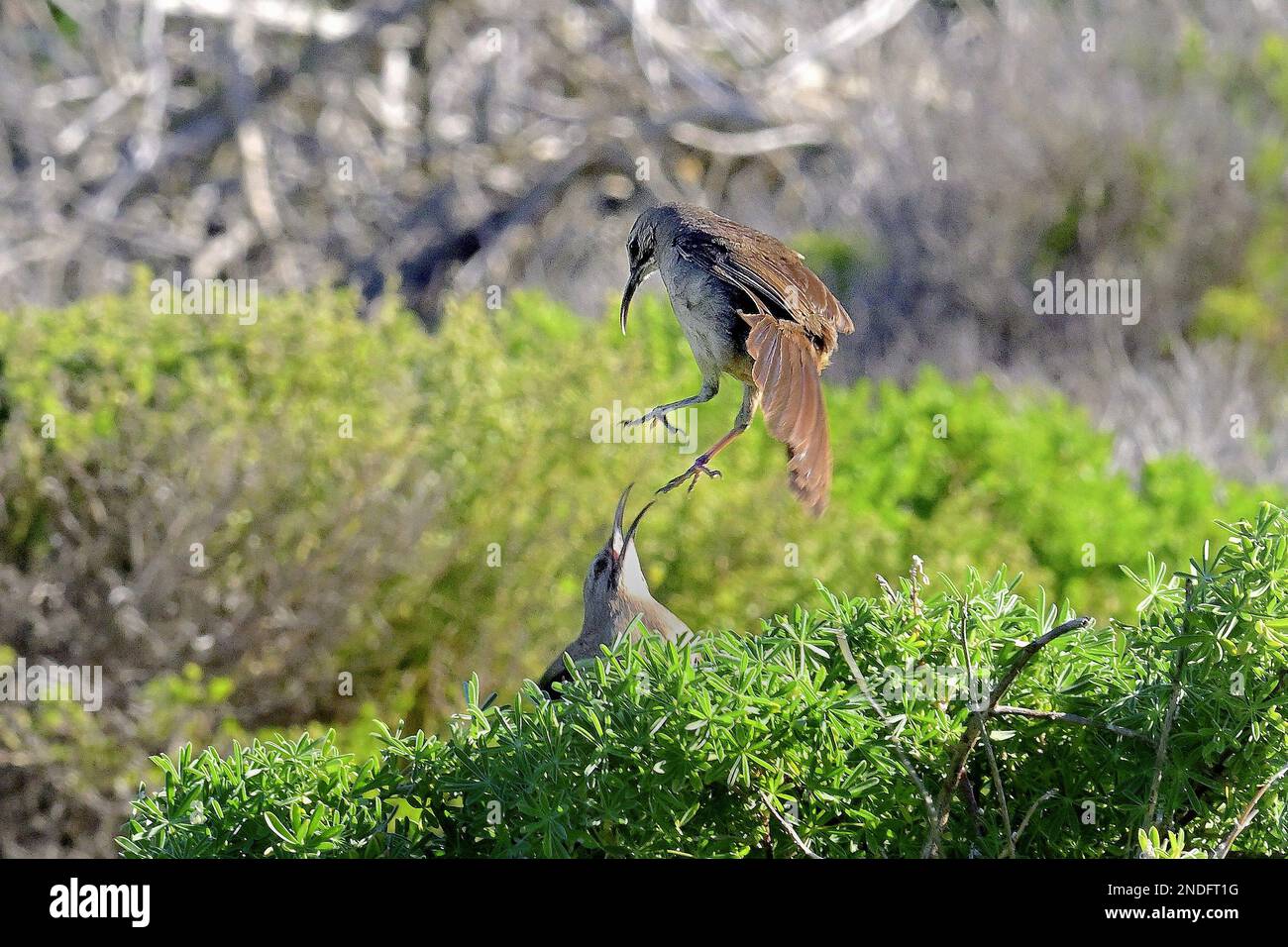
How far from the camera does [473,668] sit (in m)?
4.67

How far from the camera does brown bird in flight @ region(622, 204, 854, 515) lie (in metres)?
1.58

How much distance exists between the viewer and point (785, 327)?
1.67 metres

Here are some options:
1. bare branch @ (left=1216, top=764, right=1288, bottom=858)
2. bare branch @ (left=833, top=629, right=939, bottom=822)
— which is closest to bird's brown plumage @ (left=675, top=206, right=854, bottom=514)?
bare branch @ (left=833, top=629, right=939, bottom=822)

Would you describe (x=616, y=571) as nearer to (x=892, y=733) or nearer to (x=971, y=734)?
(x=892, y=733)

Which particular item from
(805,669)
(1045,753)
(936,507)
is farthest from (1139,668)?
(936,507)

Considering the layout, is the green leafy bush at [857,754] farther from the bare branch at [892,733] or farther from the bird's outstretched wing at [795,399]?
the bird's outstretched wing at [795,399]
